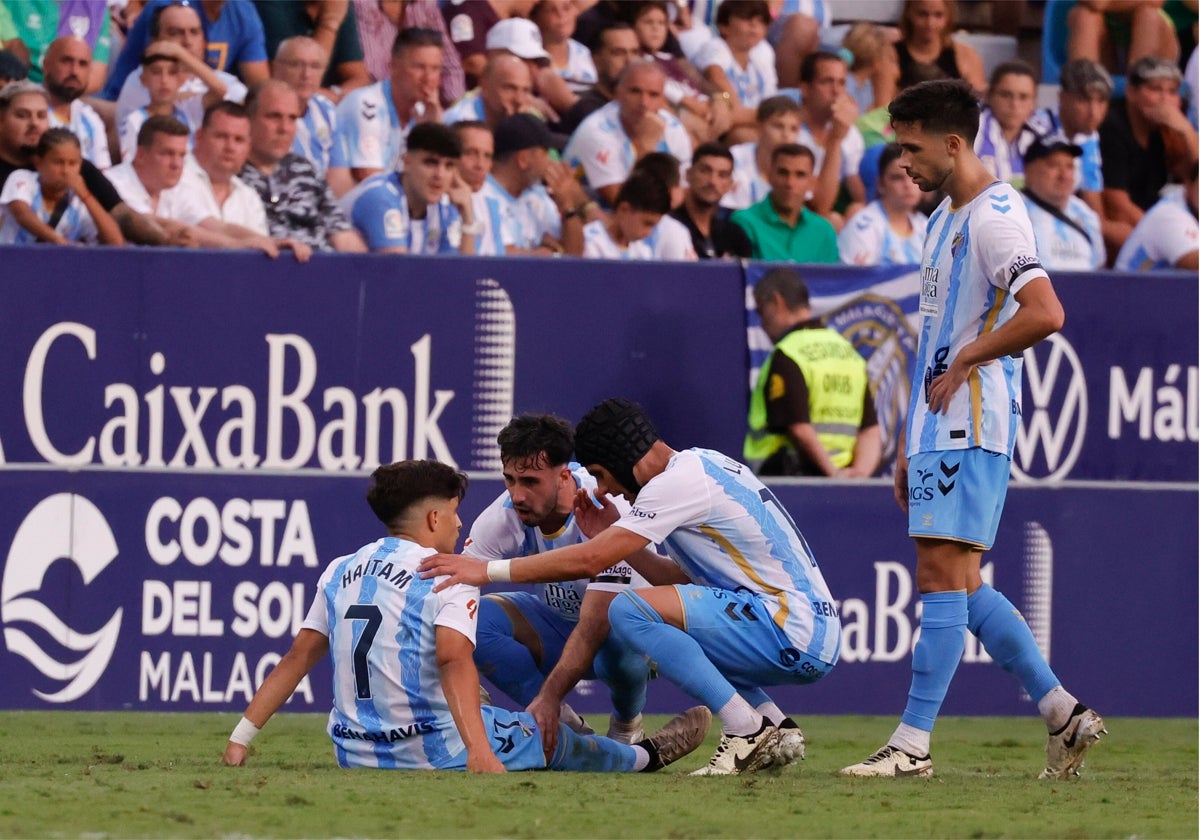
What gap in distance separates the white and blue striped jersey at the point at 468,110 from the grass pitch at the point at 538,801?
4.68m

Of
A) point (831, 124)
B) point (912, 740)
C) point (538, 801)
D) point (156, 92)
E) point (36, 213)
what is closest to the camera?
point (538, 801)

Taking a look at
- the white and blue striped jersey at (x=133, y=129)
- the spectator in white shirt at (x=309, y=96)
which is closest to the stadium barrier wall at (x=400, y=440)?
the white and blue striped jersey at (x=133, y=129)

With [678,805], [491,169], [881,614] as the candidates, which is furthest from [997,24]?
[678,805]

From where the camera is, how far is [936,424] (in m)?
6.27

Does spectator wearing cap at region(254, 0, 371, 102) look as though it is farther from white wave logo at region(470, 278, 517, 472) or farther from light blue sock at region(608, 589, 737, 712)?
light blue sock at region(608, 589, 737, 712)

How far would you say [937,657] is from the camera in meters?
6.25

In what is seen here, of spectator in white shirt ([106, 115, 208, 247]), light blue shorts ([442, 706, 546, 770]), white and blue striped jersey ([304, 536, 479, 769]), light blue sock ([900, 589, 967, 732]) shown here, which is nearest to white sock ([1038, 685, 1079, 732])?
light blue sock ([900, 589, 967, 732])

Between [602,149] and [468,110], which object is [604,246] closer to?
[602,149]

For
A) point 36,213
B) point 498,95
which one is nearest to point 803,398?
point 498,95

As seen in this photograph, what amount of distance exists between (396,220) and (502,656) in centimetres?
376

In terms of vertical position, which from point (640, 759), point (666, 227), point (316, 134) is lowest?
point (640, 759)

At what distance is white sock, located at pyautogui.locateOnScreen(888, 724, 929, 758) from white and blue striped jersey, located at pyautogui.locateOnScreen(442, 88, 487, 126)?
225 inches

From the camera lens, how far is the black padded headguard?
622 centimetres

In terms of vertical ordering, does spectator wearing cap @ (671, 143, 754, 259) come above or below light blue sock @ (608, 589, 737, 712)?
above
